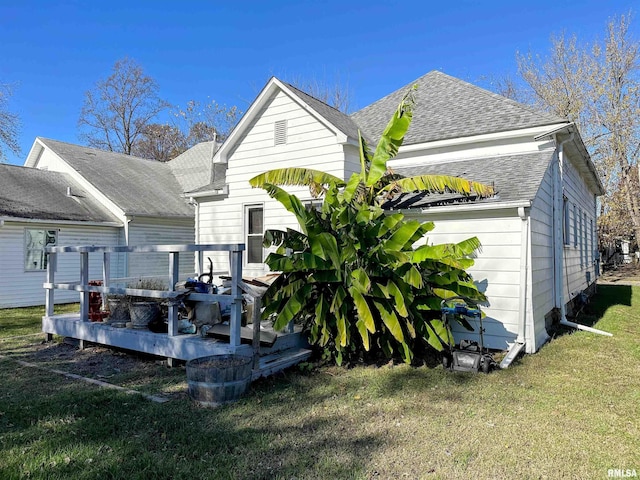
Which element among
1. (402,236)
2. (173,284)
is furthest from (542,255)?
(173,284)

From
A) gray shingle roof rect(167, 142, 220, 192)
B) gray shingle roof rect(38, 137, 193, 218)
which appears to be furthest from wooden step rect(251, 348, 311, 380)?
gray shingle roof rect(167, 142, 220, 192)

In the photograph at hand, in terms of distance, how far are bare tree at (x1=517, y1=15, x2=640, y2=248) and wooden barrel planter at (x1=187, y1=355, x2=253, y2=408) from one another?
27879 mm

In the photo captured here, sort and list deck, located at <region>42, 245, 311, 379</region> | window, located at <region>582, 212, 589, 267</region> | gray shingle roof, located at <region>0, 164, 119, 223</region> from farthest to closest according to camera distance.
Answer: window, located at <region>582, 212, 589, 267</region>, gray shingle roof, located at <region>0, 164, 119, 223</region>, deck, located at <region>42, 245, 311, 379</region>

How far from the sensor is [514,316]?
293 inches

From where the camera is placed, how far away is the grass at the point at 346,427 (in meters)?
3.62

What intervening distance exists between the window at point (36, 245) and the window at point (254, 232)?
27.1ft

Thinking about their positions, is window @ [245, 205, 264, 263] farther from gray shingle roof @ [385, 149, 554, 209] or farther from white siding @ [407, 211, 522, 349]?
white siding @ [407, 211, 522, 349]

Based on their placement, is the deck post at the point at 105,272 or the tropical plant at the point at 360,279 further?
the deck post at the point at 105,272

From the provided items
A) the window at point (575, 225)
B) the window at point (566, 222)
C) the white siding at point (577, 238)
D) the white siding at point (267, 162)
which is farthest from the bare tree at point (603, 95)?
the white siding at point (267, 162)

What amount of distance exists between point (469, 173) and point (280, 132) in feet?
14.3

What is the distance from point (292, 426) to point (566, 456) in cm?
251

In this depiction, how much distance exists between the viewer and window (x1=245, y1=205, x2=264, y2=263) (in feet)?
34.9

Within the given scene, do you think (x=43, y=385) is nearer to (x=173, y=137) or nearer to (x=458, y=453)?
(x=458, y=453)

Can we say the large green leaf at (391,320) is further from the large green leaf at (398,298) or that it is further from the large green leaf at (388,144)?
the large green leaf at (388,144)
